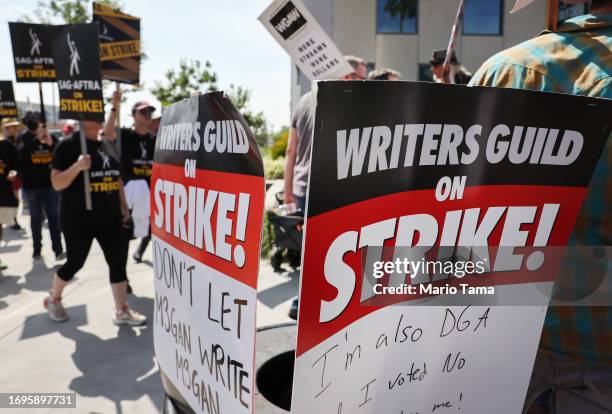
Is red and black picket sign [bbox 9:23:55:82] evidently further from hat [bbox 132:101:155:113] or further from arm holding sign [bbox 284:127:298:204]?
arm holding sign [bbox 284:127:298:204]

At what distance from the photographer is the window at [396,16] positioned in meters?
15.7

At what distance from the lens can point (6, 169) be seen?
693cm

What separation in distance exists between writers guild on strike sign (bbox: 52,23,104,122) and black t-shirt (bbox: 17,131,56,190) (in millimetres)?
3198

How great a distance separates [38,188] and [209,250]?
6.75 m

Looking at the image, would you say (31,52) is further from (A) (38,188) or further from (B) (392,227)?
(B) (392,227)

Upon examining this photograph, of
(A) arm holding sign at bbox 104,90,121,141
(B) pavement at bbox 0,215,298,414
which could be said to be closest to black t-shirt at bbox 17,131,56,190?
(B) pavement at bbox 0,215,298,414

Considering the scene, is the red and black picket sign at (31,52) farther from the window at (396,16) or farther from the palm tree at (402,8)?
the palm tree at (402,8)

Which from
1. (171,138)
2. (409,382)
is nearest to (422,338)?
(409,382)

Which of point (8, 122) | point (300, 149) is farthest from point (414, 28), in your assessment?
point (300, 149)

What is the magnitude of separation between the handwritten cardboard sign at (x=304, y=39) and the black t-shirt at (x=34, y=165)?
472cm

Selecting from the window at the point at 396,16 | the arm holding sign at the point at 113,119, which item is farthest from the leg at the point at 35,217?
the window at the point at 396,16

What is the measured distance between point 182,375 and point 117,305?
3.20 m

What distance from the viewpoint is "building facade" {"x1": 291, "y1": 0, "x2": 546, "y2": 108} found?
50.5 ft

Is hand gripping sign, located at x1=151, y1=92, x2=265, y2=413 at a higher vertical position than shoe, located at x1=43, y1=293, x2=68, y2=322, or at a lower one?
higher
